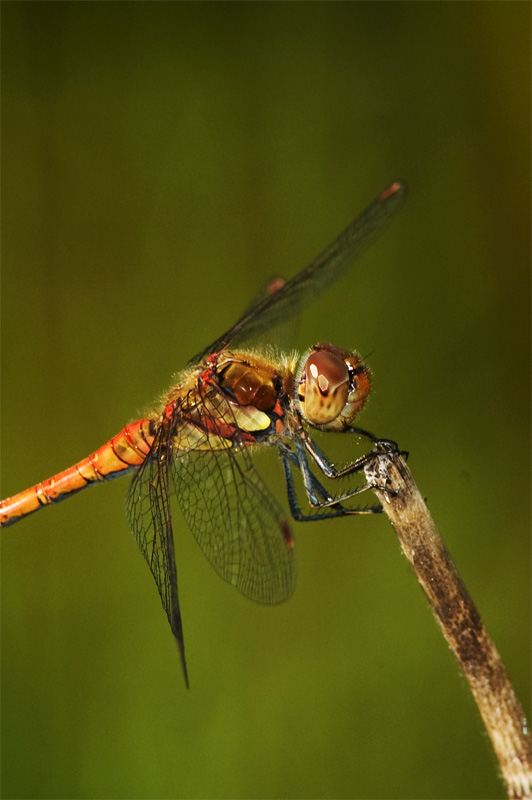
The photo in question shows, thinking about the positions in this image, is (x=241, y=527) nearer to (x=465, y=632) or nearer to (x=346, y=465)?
(x=346, y=465)

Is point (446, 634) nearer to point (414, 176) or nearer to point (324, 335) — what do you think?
point (324, 335)

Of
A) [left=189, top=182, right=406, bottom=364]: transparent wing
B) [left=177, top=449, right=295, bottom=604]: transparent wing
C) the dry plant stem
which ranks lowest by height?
the dry plant stem

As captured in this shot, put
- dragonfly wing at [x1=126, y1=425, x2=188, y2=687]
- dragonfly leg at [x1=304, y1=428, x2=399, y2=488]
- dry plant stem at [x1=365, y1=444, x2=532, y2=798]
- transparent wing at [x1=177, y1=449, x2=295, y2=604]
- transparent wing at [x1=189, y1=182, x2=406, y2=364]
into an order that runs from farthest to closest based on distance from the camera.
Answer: transparent wing at [x1=189, y1=182, x2=406, y2=364]
transparent wing at [x1=177, y1=449, x2=295, y2=604]
dragonfly wing at [x1=126, y1=425, x2=188, y2=687]
dragonfly leg at [x1=304, y1=428, x2=399, y2=488]
dry plant stem at [x1=365, y1=444, x2=532, y2=798]

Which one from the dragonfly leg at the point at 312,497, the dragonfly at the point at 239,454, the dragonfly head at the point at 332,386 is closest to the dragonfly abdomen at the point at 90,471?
the dragonfly at the point at 239,454

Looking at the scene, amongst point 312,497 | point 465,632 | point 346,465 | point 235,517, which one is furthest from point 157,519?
point 465,632

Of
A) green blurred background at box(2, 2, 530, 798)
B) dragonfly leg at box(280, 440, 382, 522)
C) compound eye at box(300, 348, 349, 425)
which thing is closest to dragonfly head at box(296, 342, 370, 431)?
compound eye at box(300, 348, 349, 425)

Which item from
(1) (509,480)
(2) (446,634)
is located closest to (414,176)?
(1) (509,480)

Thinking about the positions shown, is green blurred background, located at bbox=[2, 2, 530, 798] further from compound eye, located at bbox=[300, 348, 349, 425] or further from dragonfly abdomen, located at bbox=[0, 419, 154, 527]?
compound eye, located at bbox=[300, 348, 349, 425]
